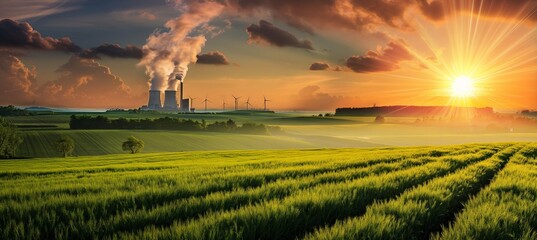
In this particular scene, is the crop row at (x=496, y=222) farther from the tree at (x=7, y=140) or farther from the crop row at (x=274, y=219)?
the tree at (x=7, y=140)

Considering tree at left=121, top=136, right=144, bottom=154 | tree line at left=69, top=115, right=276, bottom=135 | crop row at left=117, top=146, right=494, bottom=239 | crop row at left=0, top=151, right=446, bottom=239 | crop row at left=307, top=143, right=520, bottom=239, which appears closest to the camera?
crop row at left=117, top=146, right=494, bottom=239

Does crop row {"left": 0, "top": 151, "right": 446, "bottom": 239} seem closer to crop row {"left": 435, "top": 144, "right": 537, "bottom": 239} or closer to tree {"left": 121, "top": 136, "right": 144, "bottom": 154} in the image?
crop row {"left": 435, "top": 144, "right": 537, "bottom": 239}

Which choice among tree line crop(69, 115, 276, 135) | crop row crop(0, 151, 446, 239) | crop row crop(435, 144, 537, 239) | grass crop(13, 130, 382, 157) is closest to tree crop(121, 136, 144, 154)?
grass crop(13, 130, 382, 157)

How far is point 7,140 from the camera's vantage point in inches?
3236

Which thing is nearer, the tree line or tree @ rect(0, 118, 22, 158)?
tree @ rect(0, 118, 22, 158)

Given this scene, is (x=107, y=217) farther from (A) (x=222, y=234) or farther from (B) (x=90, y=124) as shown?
(B) (x=90, y=124)

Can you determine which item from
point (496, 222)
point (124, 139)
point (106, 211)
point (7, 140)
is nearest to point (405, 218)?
point (496, 222)

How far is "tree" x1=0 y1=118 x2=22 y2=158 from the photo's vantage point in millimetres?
81125

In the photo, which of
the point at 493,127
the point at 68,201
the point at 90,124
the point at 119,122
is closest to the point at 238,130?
the point at 119,122

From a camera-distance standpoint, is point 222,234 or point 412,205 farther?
point 412,205

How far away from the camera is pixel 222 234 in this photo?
4.41 meters

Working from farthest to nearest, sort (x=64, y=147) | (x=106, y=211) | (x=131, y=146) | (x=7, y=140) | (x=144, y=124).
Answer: (x=144, y=124) < (x=131, y=146) < (x=64, y=147) < (x=7, y=140) < (x=106, y=211)

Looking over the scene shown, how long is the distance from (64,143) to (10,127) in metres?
12.7

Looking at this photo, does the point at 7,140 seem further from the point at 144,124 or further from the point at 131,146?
the point at 144,124
